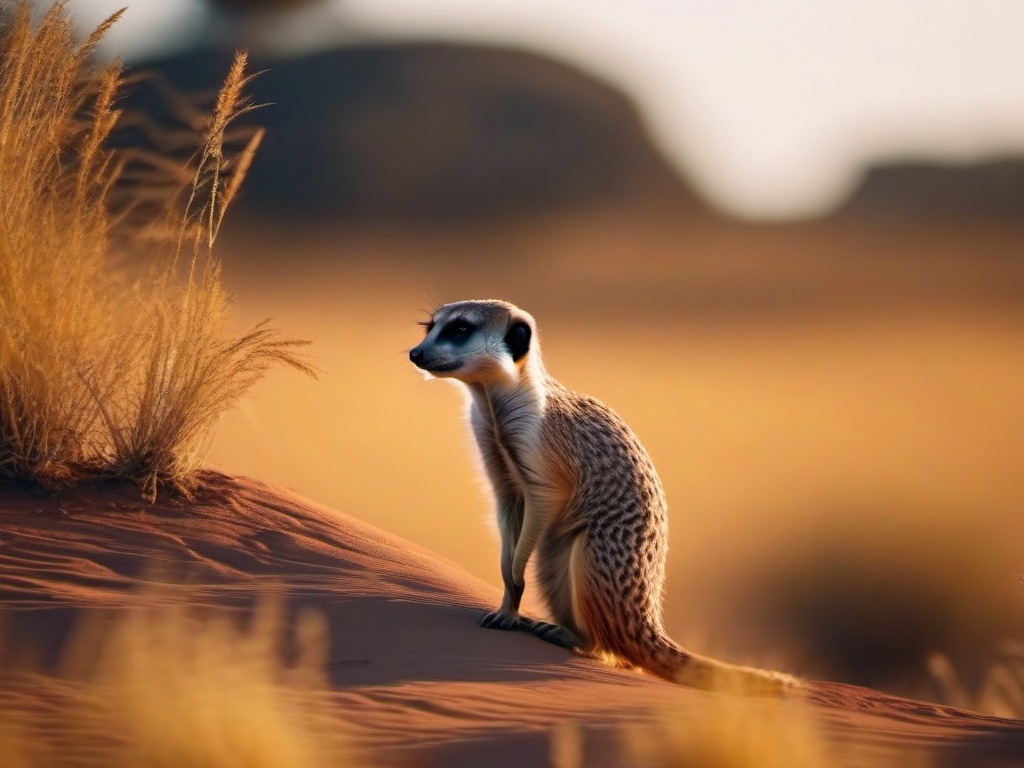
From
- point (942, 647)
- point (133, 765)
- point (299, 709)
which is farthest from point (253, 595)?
point (942, 647)

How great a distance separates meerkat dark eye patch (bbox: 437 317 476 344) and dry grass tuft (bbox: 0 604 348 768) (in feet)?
4.35

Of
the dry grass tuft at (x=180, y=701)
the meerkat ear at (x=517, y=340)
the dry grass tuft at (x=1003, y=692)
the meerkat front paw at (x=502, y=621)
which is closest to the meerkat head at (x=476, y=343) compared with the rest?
the meerkat ear at (x=517, y=340)

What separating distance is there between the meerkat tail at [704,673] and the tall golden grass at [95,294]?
2.39 meters

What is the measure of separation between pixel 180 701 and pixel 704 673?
7.83ft

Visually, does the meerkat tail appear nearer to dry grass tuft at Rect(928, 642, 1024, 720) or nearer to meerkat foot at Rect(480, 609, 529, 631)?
meerkat foot at Rect(480, 609, 529, 631)

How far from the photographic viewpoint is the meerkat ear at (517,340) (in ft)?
18.6

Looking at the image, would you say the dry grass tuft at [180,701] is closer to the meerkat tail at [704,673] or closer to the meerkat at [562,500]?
the meerkat at [562,500]

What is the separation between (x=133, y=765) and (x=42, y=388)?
3345mm

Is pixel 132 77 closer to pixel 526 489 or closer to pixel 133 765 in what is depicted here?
pixel 526 489

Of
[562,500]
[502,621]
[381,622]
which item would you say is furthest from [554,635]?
[381,622]

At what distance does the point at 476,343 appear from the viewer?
559cm

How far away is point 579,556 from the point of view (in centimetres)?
552

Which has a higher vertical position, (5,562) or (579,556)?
(579,556)

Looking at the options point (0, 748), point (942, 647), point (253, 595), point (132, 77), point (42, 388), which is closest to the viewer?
A: point (0, 748)
